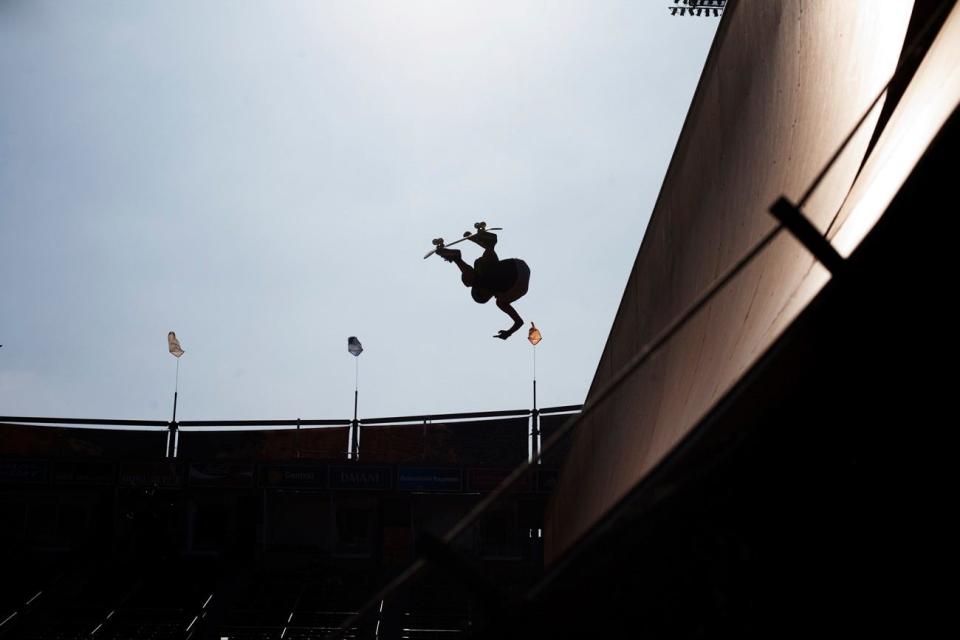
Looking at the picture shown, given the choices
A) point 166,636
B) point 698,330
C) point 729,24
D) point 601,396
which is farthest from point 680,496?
point 166,636

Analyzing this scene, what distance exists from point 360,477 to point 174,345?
7497mm

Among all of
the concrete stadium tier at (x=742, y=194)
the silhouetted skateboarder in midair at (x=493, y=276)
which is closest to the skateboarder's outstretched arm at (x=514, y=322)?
the silhouetted skateboarder in midair at (x=493, y=276)

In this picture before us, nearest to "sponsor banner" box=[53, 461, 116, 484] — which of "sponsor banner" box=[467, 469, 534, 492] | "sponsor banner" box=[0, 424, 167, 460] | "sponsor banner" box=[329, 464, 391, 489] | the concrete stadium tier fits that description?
"sponsor banner" box=[0, 424, 167, 460]

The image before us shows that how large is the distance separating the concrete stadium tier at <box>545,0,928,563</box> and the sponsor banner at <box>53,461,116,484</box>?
60.5ft

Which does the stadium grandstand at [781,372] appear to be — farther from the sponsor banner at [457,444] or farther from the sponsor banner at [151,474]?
the sponsor banner at [151,474]

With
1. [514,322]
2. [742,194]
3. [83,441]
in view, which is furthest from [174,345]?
[742,194]

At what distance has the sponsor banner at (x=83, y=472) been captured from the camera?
80.2 ft

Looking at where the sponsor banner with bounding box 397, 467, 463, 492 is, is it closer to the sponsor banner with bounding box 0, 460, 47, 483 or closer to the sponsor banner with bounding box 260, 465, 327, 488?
the sponsor banner with bounding box 260, 465, 327, 488

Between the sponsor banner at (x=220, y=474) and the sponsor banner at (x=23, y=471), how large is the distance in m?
3.52

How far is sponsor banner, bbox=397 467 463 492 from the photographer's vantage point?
24.7 meters

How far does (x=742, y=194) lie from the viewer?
5.35 metres

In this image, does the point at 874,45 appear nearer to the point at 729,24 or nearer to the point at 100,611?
the point at 729,24

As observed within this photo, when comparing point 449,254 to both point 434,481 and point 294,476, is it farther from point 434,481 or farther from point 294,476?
point 294,476

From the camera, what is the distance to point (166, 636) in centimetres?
1981
